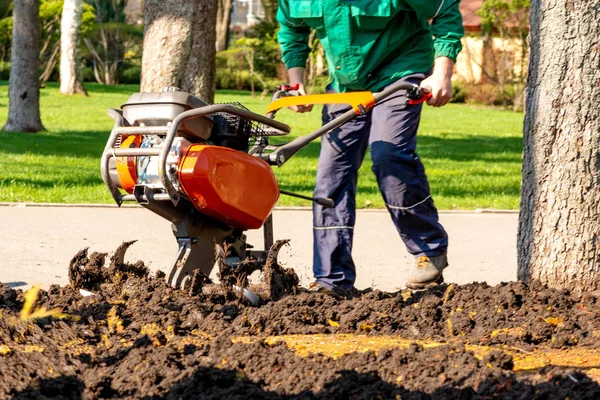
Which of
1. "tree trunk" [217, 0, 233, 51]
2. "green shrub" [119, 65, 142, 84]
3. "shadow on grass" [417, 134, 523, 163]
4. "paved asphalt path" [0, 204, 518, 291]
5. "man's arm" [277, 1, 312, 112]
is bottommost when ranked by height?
"shadow on grass" [417, 134, 523, 163]

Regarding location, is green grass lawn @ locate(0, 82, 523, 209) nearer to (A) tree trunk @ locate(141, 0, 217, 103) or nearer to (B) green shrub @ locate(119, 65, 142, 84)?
(A) tree trunk @ locate(141, 0, 217, 103)

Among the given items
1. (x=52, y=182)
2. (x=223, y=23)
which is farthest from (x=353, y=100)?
(x=223, y=23)

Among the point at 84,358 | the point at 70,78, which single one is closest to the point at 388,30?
the point at 84,358

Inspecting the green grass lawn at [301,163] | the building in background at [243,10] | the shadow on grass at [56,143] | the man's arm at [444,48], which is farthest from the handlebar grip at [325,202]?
the building in background at [243,10]

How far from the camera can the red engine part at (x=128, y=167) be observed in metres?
4.18

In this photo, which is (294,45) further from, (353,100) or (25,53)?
(25,53)

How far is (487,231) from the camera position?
25.6 ft

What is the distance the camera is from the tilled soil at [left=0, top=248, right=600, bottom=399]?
287 cm

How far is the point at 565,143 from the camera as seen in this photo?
430 cm

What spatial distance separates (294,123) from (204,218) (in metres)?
18.0

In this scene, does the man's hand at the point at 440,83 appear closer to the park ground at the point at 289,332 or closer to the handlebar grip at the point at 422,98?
the handlebar grip at the point at 422,98

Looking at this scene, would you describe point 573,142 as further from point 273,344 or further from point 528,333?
point 273,344

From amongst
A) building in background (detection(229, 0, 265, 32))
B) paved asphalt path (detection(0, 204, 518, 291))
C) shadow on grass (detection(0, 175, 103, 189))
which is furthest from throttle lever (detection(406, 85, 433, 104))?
building in background (detection(229, 0, 265, 32))

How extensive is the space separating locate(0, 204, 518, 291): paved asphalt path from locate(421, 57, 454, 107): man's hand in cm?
137
